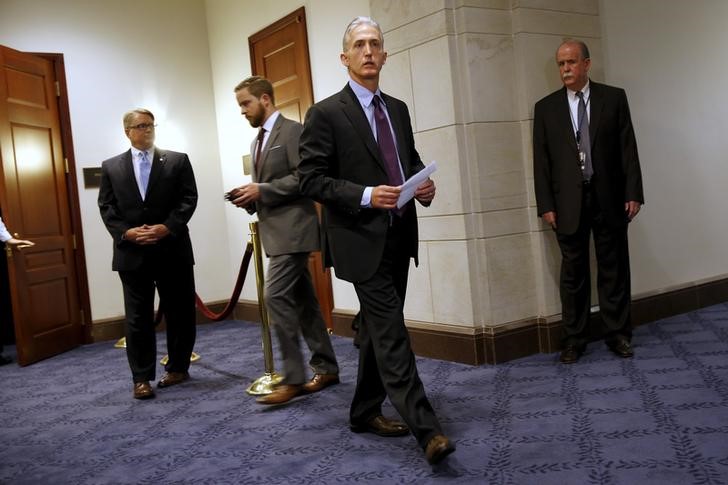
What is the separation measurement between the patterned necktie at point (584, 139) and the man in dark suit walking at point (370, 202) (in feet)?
5.35

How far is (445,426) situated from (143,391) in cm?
201

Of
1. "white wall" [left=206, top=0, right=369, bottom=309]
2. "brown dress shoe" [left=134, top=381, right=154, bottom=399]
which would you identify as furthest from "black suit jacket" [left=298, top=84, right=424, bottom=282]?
"white wall" [left=206, top=0, right=369, bottom=309]

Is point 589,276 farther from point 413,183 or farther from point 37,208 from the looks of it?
point 37,208

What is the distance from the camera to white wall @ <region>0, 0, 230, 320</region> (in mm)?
6793

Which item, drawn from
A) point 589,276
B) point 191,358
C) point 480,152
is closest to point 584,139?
point 480,152

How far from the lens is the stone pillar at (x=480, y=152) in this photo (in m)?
4.26

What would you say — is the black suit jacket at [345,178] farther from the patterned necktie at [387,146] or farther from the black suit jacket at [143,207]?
the black suit jacket at [143,207]

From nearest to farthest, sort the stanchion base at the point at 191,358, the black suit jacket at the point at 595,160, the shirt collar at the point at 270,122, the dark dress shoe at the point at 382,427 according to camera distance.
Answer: the dark dress shoe at the point at 382,427, the shirt collar at the point at 270,122, the black suit jacket at the point at 595,160, the stanchion base at the point at 191,358

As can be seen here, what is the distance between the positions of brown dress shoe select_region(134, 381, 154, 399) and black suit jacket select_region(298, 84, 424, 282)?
1.94 metres

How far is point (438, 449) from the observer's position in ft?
8.23

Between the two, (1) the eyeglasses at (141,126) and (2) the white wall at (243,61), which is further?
(2) the white wall at (243,61)

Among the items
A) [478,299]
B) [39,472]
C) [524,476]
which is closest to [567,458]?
[524,476]

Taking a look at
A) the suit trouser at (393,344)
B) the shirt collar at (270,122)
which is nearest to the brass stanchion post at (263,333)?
the shirt collar at (270,122)

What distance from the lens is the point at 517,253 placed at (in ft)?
14.5
